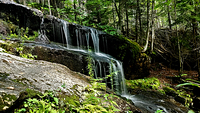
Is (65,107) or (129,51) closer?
(65,107)

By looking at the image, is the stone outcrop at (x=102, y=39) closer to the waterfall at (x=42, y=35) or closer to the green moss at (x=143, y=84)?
the waterfall at (x=42, y=35)

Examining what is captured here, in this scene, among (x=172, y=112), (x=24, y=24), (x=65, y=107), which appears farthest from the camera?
(x=24, y=24)

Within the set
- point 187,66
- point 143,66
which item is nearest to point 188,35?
point 187,66

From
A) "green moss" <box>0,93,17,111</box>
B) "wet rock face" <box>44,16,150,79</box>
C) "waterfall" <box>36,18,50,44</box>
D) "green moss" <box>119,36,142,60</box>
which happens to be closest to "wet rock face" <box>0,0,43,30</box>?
"waterfall" <box>36,18,50,44</box>

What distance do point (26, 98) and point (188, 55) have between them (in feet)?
46.3

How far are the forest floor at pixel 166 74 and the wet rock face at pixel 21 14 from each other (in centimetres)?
1051

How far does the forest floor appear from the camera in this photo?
9391mm

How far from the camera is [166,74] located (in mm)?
10867

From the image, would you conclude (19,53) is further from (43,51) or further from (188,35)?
(188,35)

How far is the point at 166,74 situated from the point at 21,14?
13.0 meters

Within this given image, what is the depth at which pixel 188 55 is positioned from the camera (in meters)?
11.5

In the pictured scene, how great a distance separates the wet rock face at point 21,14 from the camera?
277 inches

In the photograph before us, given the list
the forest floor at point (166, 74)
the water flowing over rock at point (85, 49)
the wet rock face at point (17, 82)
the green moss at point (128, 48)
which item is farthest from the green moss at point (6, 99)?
the forest floor at point (166, 74)

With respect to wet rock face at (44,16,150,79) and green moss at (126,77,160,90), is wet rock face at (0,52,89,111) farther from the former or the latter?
wet rock face at (44,16,150,79)
